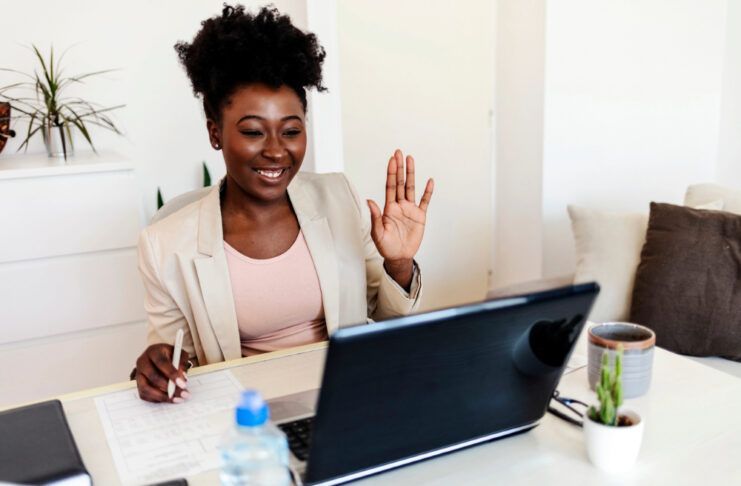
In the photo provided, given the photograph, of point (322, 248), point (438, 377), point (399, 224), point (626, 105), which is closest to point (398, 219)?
point (399, 224)

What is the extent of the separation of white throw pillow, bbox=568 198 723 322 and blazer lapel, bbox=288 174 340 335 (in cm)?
103

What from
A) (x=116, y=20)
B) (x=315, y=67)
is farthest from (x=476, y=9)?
(x=315, y=67)

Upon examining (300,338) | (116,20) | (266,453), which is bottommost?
(300,338)

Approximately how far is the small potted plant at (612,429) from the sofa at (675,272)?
3.61 feet

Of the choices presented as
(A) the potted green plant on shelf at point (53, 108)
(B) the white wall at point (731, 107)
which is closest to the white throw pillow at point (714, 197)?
(B) the white wall at point (731, 107)

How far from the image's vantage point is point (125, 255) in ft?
8.25

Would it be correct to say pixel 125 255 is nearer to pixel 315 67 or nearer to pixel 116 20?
pixel 116 20

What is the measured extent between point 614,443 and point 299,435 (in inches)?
18.0

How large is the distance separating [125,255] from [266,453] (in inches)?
72.7

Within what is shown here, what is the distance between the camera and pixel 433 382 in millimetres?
893

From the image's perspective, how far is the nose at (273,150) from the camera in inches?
61.0

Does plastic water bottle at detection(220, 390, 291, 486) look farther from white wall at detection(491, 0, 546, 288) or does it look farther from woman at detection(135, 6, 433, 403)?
white wall at detection(491, 0, 546, 288)

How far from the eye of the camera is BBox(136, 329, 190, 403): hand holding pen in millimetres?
1220

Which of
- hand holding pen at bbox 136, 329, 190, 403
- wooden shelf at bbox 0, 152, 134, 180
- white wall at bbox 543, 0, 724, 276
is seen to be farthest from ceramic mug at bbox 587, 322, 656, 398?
white wall at bbox 543, 0, 724, 276
